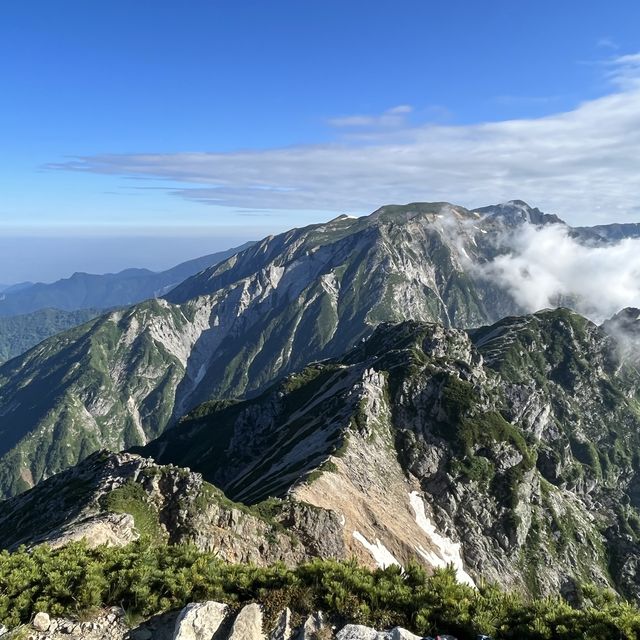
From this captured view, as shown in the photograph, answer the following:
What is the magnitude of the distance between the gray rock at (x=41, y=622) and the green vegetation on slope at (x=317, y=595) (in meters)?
0.57

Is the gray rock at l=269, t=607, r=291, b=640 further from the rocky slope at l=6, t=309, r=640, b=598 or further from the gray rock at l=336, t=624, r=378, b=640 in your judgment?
the rocky slope at l=6, t=309, r=640, b=598

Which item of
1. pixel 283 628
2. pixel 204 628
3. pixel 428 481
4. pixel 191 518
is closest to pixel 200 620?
pixel 204 628

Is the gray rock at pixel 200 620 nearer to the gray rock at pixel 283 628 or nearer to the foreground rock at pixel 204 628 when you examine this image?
the foreground rock at pixel 204 628

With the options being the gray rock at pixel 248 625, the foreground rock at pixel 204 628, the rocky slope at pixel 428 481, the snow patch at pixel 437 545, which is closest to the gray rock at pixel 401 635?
the foreground rock at pixel 204 628

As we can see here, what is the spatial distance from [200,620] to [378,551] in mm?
76165

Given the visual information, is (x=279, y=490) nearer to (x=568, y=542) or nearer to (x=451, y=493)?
(x=451, y=493)

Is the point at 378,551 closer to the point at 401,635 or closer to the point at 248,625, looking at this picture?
the point at 248,625

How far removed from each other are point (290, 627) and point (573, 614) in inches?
452

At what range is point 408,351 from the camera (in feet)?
569

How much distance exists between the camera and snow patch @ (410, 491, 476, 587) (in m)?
105

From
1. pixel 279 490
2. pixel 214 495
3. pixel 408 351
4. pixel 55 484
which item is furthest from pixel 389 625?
pixel 408 351

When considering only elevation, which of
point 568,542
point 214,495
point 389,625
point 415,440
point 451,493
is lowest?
point 568,542

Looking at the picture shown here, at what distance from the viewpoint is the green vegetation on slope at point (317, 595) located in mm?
18969

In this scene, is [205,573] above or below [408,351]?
above
